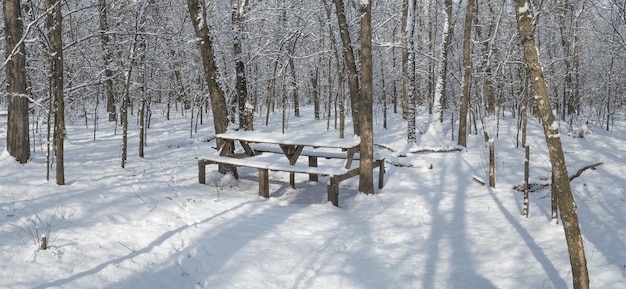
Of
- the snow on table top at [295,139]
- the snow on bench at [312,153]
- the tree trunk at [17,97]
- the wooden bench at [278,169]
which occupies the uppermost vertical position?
the tree trunk at [17,97]

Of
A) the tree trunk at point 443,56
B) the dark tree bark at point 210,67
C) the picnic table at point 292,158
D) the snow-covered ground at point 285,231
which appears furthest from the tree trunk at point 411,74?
the dark tree bark at point 210,67

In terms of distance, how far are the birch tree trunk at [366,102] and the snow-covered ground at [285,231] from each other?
0.58m

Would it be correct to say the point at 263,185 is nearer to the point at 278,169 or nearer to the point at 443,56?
the point at 278,169

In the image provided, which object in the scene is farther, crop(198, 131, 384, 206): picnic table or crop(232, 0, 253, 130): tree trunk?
crop(232, 0, 253, 130): tree trunk

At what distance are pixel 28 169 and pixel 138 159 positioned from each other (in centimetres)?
386

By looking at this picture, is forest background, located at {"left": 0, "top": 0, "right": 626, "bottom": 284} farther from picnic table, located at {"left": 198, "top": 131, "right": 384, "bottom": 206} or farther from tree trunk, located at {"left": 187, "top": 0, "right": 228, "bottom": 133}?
Result: picnic table, located at {"left": 198, "top": 131, "right": 384, "bottom": 206}

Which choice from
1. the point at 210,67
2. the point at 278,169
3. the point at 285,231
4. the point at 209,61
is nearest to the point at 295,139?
the point at 278,169

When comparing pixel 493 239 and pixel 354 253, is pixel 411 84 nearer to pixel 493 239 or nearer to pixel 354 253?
pixel 493 239

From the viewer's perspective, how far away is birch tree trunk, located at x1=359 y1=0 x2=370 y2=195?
29.6 feet

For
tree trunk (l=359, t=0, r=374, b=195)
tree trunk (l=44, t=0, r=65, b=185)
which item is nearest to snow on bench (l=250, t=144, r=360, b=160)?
tree trunk (l=359, t=0, r=374, b=195)

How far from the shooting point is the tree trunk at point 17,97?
28.9 ft

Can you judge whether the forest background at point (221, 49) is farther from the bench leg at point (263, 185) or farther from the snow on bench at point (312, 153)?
the bench leg at point (263, 185)

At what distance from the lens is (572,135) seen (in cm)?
1675

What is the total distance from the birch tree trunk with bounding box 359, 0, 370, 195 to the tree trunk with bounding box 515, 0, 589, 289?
484 cm
